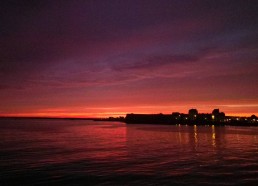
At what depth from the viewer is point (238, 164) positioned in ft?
112

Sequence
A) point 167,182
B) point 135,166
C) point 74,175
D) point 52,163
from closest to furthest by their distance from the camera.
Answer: point 167,182 < point 74,175 < point 135,166 < point 52,163

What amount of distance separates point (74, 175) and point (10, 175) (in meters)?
6.35

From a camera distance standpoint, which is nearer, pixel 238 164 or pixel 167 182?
pixel 167 182

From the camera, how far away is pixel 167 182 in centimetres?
2455

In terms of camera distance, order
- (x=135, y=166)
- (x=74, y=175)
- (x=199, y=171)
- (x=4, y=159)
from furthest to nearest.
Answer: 1. (x=4, y=159)
2. (x=135, y=166)
3. (x=199, y=171)
4. (x=74, y=175)

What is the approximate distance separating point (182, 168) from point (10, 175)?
59.1 ft

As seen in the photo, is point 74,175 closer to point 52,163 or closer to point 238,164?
point 52,163

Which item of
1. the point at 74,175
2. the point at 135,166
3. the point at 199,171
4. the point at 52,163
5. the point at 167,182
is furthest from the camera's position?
the point at 52,163

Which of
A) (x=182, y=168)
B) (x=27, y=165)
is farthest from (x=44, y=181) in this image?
(x=182, y=168)

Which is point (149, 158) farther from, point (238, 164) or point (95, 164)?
point (238, 164)

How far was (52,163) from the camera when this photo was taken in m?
34.8

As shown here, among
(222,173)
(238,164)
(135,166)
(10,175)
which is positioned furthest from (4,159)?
(238,164)

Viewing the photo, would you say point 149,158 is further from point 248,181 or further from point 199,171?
point 248,181

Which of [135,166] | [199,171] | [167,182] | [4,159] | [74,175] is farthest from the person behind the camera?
[4,159]
